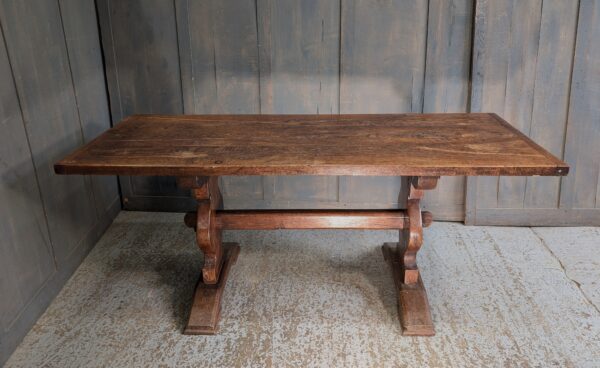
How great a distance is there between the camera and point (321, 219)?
2.43 m

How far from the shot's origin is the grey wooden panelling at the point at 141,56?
3.06 m

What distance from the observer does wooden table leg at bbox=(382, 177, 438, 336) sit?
2250 millimetres

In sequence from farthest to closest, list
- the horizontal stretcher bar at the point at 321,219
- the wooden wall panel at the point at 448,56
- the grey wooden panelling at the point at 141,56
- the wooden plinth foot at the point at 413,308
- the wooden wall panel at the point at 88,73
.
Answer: the grey wooden panelling at the point at 141,56 → the wooden wall panel at the point at 448,56 → the wooden wall panel at the point at 88,73 → the horizontal stretcher bar at the point at 321,219 → the wooden plinth foot at the point at 413,308

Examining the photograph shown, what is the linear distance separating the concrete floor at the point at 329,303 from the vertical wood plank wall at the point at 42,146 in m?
0.12

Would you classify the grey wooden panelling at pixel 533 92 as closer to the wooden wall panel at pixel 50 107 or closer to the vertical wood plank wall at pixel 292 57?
the vertical wood plank wall at pixel 292 57

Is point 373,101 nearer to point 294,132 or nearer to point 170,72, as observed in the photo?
point 294,132

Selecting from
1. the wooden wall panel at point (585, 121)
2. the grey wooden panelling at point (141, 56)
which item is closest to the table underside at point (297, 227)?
the grey wooden panelling at point (141, 56)

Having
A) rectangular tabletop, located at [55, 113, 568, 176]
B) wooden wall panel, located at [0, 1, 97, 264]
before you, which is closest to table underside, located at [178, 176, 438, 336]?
rectangular tabletop, located at [55, 113, 568, 176]

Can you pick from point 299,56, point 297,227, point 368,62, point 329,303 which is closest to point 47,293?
point 297,227

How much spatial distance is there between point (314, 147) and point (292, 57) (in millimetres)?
1072

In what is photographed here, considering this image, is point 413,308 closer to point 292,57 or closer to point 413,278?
point 413,278

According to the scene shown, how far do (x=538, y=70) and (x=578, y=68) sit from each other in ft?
0.65

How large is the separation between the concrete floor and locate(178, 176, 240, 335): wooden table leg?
61 mm

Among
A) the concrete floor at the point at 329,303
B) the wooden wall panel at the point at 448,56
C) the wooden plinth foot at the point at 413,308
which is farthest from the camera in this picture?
the wooden wall panel at the point at 448,56
